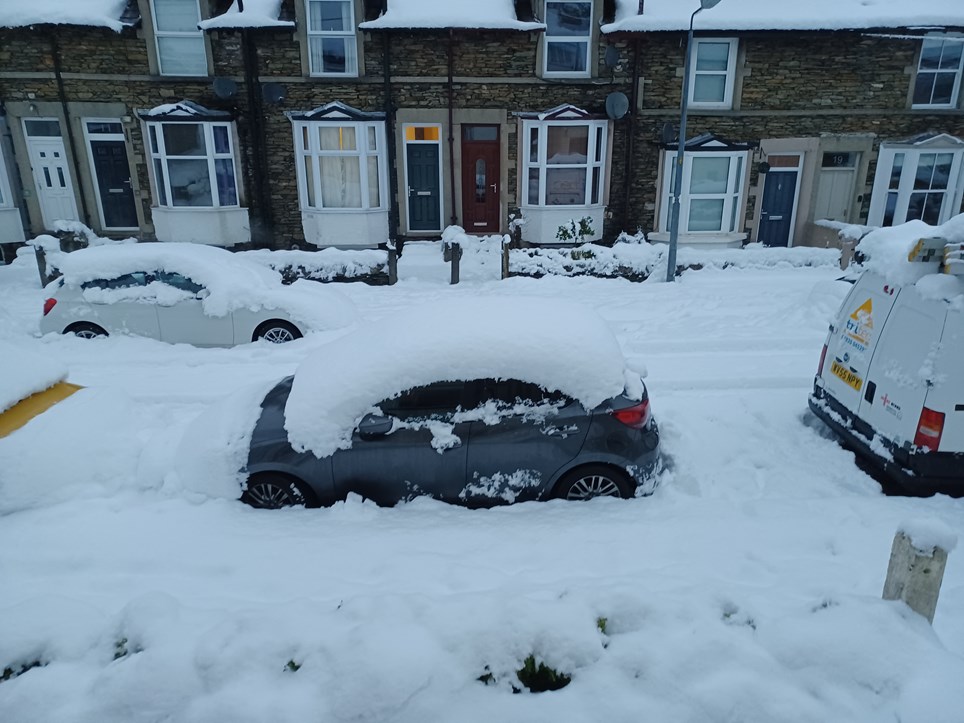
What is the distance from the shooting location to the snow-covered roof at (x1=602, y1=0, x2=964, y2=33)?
14.6 m

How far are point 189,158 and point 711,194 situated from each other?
44.0 ft

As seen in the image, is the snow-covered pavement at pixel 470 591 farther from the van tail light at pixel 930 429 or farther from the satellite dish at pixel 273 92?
the satellite dish at pixel 273 92

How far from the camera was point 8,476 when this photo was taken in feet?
16.3

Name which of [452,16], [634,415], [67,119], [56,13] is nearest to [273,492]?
[634,415]

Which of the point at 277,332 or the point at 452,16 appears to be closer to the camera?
the point at 277,332

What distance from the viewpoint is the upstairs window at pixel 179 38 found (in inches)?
595

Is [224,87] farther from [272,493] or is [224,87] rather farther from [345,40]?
[272,493]

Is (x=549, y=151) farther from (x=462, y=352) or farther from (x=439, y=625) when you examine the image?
(x=439, y=625)

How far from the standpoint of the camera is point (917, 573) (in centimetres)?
312

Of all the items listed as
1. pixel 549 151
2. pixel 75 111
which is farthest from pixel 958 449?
pixel 75 111

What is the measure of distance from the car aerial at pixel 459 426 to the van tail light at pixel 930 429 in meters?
2.12

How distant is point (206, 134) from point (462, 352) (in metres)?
13.7

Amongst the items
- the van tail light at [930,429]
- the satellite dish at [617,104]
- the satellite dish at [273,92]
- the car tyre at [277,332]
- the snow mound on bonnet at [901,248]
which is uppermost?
the satellite dish at [273,92]

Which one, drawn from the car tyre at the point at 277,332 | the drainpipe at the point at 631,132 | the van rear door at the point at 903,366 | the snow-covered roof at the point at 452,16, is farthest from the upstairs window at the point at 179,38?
the van rear door at the point at 903,366
